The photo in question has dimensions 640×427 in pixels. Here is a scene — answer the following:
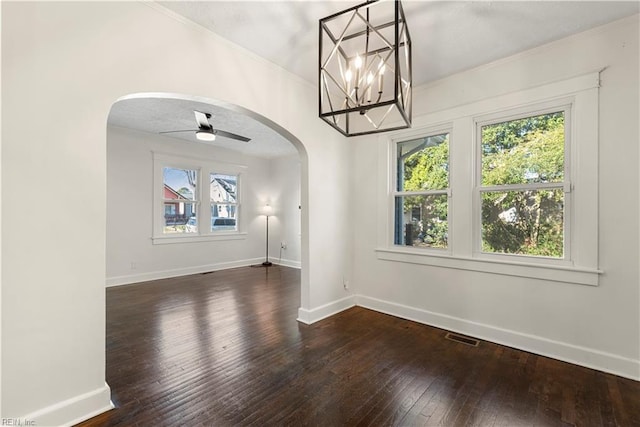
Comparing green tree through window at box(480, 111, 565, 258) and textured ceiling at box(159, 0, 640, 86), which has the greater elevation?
textured ceiling at box(159, 0, 640, 86)

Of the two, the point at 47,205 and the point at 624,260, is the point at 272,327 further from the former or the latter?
the point at 624,260

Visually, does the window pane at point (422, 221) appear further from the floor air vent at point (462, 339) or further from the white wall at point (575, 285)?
the floor air vent at point (462, 339)

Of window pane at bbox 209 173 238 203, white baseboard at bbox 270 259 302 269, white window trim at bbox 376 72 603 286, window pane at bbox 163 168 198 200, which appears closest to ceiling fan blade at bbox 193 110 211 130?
white window trim at bbox 376 72 603 286

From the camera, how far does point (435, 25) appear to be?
7.31 ft

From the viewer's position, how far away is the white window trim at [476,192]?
7.64ft

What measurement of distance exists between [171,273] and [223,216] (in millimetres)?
1693

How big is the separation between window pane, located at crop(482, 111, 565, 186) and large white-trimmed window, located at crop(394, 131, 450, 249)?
43 cm

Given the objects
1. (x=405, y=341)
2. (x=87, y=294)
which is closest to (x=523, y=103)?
(x=405, y=341)

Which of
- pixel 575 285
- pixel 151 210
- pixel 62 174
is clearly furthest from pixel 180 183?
pixel 575 285

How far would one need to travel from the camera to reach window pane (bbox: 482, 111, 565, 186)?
2.55 meters

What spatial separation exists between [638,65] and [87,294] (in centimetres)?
430

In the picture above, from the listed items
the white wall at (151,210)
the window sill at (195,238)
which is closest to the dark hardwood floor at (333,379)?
the white wall at (151,210)

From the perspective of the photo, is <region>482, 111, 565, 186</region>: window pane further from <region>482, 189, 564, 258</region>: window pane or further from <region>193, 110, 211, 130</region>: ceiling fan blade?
<region>193, 110, 211, 130</region>: ceiling fan blade

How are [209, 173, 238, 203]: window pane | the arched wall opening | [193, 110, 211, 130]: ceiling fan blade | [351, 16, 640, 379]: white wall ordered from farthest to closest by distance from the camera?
[209, 173, 238, 203]: window pane → the arched wall opening → [193, 110, 211, 130]: ceiling fan blade → [351, 16, 640, 379]: white wall
